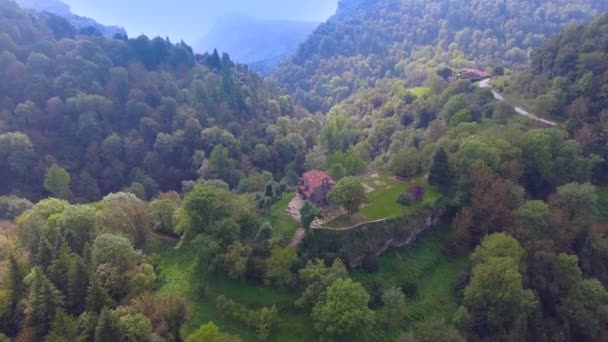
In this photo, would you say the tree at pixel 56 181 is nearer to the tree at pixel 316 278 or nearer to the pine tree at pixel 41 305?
the pine tree at pixel 41 305

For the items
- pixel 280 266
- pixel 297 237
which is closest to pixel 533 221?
pixel 297 237

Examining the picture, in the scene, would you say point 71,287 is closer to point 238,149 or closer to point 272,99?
point 238,149

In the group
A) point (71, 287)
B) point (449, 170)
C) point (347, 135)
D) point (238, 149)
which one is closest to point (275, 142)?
point (238, 149)

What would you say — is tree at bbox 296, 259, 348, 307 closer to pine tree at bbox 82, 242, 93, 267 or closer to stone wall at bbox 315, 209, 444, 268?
stone wall at bbox 315, 209, 444, 268

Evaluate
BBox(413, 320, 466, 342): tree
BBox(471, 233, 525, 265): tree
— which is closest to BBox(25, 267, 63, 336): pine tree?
BBox(413, 320, 466, 342): tree

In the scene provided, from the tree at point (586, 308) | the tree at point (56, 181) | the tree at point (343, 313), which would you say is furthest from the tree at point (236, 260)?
the tree at point (56, 181)

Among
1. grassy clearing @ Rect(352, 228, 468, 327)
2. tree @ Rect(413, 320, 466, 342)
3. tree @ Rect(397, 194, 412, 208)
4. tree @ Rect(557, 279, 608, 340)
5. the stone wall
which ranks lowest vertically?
tree @ Rect(557, 279, 608, 340)

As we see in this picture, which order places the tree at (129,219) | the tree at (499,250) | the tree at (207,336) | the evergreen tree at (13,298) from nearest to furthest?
1. the tree at (207,336)
2. the evergreen tree at (13,298)
3. the tree at (499,250)
4. the tree at (129,219)
